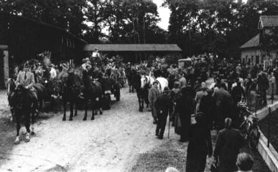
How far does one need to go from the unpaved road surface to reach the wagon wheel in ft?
9.77

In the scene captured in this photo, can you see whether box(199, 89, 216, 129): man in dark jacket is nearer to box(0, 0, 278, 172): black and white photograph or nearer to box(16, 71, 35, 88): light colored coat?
box(0, 0, 278, 172): black and white photograph

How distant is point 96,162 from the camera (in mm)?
10883

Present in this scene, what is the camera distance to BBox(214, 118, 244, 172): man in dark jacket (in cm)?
816

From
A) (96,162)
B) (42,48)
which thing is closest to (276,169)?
(96,162)

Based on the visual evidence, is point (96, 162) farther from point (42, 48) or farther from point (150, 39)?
point (150, 39)

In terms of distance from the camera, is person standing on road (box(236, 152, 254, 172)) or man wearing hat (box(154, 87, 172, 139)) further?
man wearing hat (box(154, 87, 172, 139))

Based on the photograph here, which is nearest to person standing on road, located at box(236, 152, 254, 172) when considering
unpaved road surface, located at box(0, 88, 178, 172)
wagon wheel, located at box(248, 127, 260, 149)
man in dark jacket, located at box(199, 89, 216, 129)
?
unpaved road surface, located at box(0, 88, 178, 172)

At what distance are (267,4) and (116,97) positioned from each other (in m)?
54.7

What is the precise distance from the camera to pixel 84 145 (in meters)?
12.7

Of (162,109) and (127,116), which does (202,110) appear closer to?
A: (162,109)

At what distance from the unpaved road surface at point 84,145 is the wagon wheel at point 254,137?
2.98m

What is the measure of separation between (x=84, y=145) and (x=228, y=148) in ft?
19.3

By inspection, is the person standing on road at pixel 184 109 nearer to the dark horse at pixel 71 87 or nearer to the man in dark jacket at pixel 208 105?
the man in dark jacket at pixel 208 105

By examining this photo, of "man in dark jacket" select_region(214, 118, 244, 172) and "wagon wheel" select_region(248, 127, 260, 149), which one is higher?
"man in dark jacket" select_region(214, 118, 244, 172)
